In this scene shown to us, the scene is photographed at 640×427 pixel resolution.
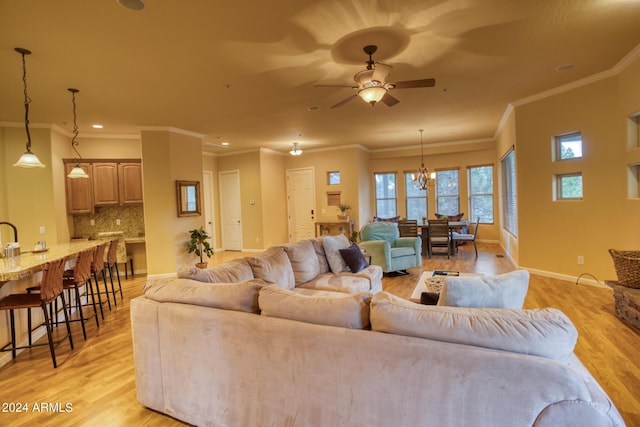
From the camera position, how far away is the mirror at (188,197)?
629 cm

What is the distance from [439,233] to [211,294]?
600cm

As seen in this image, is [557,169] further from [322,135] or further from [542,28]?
[322,135]

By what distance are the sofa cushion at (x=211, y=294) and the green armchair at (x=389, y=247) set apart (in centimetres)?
346

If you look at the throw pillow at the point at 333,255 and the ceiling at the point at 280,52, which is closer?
the ceiling at the point at 280,52

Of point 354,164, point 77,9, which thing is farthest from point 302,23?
point 354,164

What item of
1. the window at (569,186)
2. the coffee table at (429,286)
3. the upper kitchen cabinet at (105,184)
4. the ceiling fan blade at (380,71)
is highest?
the ceiling fan blade at (380,71)

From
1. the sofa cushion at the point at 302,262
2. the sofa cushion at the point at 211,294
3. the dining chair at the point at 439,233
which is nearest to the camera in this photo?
the sofa cushion at the point at 211,294

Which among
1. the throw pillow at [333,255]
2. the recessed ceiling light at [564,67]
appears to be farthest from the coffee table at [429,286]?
the recessed ceiling light at [564,67]

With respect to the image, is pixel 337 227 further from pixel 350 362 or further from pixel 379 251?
pixel 350 362

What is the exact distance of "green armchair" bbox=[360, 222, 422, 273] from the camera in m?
5.29

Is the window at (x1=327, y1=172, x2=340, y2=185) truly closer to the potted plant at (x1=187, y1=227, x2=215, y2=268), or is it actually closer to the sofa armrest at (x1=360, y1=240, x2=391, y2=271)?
the potted plant at (x1=187, y1=227, x2=215, y2=268)

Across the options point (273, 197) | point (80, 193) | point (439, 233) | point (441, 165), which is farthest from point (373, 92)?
point (441, 165)

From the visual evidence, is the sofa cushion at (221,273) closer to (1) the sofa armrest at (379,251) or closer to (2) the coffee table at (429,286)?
(2) the coffee table at (429,286)

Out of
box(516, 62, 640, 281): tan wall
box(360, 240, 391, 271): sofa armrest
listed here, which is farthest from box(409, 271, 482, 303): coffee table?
box(516, 62, 640, 281): tan wall
